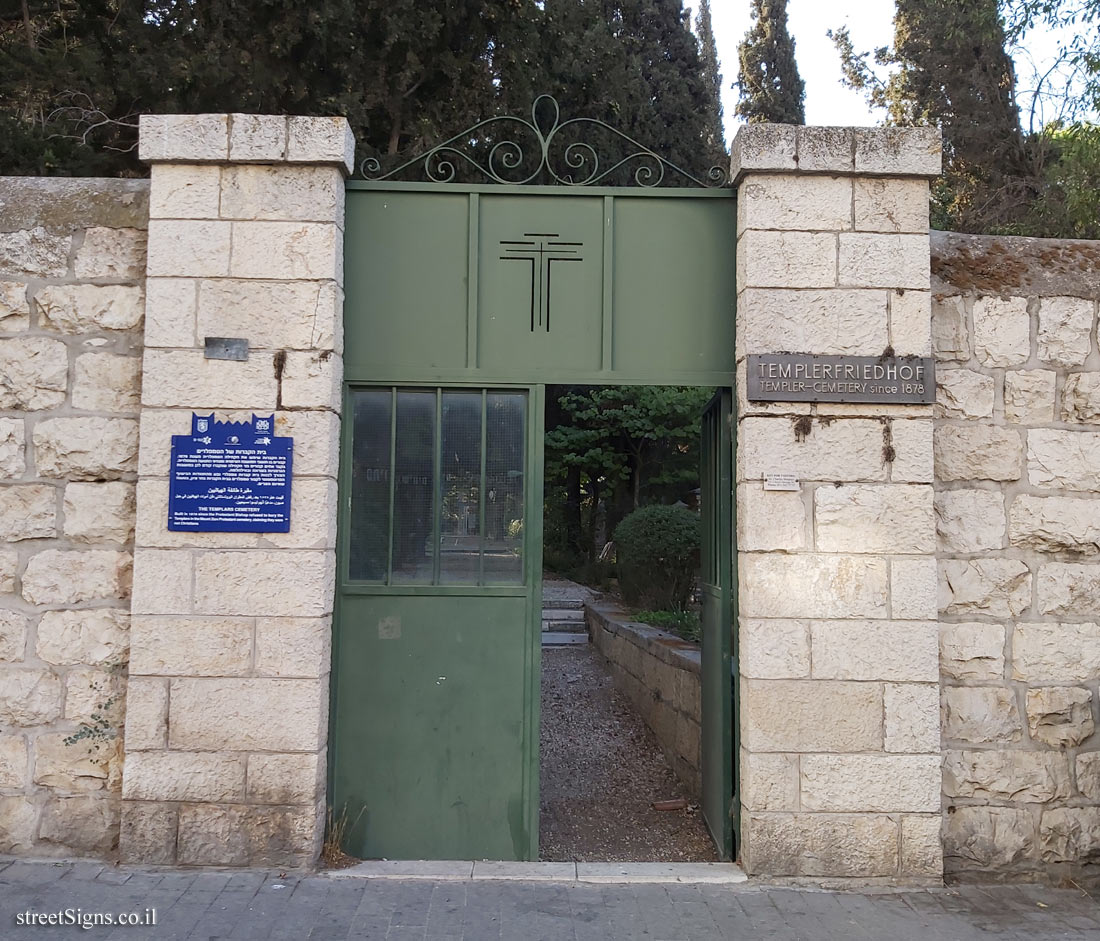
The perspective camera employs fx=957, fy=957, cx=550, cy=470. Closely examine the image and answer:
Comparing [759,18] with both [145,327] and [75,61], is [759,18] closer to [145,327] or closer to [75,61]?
[75,61]

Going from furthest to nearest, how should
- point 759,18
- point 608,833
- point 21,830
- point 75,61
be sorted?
1. point 759,18
2. point 75,61
3. point 608,833
4. point 21,830

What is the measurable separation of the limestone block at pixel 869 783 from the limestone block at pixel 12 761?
344cm

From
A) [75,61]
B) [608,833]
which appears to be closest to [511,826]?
[608,833]

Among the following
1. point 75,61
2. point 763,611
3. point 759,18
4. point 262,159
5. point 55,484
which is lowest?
point 763,611

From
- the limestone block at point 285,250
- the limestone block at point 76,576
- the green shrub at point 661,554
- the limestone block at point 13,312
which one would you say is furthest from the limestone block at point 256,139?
the green shrub at point 661,554

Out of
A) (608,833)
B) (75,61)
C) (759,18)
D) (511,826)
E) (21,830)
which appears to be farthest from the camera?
(759,18)

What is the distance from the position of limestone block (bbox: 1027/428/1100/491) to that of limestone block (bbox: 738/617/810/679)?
53.2 inches

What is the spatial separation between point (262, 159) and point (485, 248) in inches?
42.7

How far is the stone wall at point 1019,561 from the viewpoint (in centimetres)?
434

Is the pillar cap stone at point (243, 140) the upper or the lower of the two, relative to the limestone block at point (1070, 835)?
upper

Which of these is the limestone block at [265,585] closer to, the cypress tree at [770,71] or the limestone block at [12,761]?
the limestone block at [12,761]

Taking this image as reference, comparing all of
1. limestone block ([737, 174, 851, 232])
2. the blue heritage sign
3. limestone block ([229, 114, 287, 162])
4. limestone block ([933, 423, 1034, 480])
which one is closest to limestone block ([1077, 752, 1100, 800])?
limestone block ([933, 423, 1034, 480])

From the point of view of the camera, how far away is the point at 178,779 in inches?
164

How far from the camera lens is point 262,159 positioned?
4320 mm
